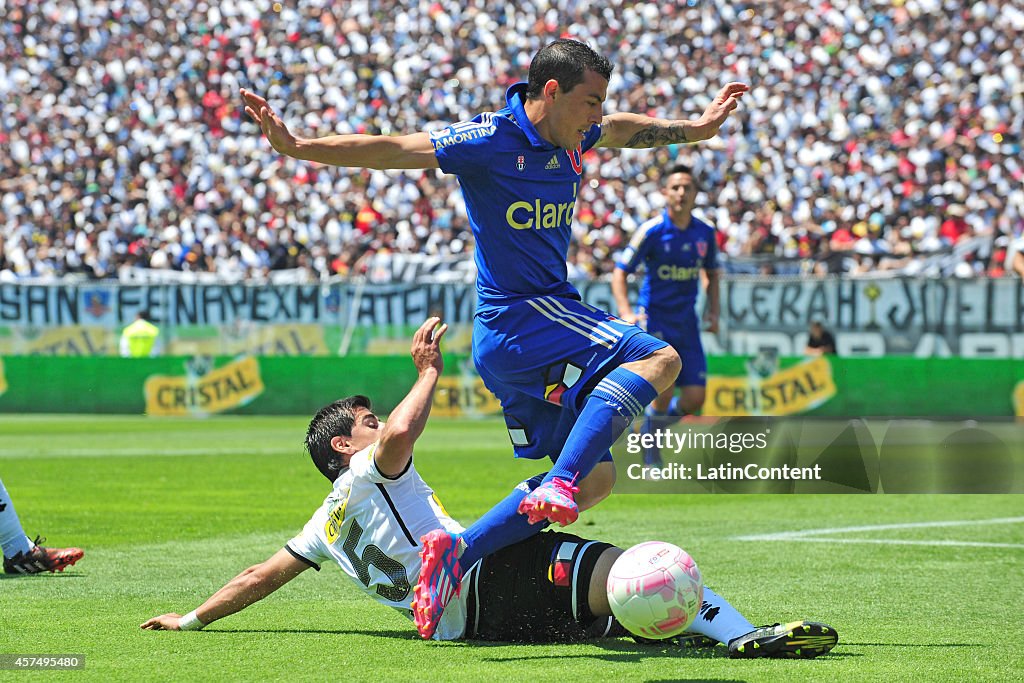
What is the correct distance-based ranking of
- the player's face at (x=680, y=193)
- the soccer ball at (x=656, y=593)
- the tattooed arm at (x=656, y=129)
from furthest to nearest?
the player's face at (x=680, y=193), the tattooed arm at (x=656, y=129), the soccer ball at (x=656, y=593)

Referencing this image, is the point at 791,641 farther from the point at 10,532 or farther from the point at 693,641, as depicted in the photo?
the point at 10,532

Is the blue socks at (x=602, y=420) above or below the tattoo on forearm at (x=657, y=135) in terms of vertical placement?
below

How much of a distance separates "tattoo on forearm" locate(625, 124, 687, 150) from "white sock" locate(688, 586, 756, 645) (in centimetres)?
229

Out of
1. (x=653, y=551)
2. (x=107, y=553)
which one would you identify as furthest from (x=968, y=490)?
(x=653, y=551)

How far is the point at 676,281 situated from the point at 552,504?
28.6ft

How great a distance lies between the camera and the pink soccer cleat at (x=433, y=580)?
5.40 meters

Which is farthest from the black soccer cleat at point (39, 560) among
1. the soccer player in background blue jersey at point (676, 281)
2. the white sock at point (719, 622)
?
the soccer player in background blue jersey at point (676, 281)

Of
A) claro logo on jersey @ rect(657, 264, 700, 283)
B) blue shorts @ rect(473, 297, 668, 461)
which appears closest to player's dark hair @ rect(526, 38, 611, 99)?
blue shorts @ rect(473, 297, 668, 461)

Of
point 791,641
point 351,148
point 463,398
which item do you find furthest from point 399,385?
point 791,641

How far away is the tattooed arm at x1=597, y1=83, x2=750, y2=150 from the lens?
691 cm

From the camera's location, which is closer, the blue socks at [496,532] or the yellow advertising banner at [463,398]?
the blue socks at [496,532]

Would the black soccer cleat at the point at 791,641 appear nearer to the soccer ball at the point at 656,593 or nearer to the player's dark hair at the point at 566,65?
the soccer ball at the point at 656,593

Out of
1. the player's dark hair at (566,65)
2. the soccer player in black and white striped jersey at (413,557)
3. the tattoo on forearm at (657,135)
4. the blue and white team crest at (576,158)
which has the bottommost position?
the soccer player in black and white striped jersey at (413,557)

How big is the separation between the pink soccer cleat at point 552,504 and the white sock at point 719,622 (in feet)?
2.04
